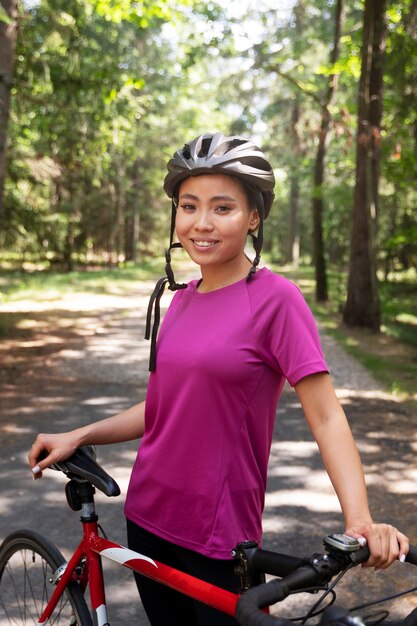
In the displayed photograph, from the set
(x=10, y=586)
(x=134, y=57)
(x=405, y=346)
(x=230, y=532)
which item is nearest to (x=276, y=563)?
(x=230, y=532)

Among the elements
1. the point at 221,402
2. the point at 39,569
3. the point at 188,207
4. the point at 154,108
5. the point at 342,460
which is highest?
the point at 154,108

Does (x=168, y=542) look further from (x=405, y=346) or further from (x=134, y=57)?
(x=134, y=57)

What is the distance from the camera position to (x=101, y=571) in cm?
239

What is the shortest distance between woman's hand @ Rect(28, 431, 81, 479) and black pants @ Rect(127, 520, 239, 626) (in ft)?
1.02

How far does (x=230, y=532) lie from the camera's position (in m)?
2.10

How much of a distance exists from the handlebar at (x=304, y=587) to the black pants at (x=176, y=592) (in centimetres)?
69

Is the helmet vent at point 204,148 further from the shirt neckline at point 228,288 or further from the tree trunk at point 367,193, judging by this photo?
the tree trunk at point 367,193

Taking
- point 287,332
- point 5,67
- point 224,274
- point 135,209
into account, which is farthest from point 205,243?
point 135,209

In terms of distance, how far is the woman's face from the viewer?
2.13m

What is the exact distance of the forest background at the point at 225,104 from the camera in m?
14.0

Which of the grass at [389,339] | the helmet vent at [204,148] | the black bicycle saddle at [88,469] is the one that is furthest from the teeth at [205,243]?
the grass at [389,339]

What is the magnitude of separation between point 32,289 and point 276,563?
75.6 feet

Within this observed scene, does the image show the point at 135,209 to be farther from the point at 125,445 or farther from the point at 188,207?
the point at 188,207

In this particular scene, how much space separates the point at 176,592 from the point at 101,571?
0.84ft
